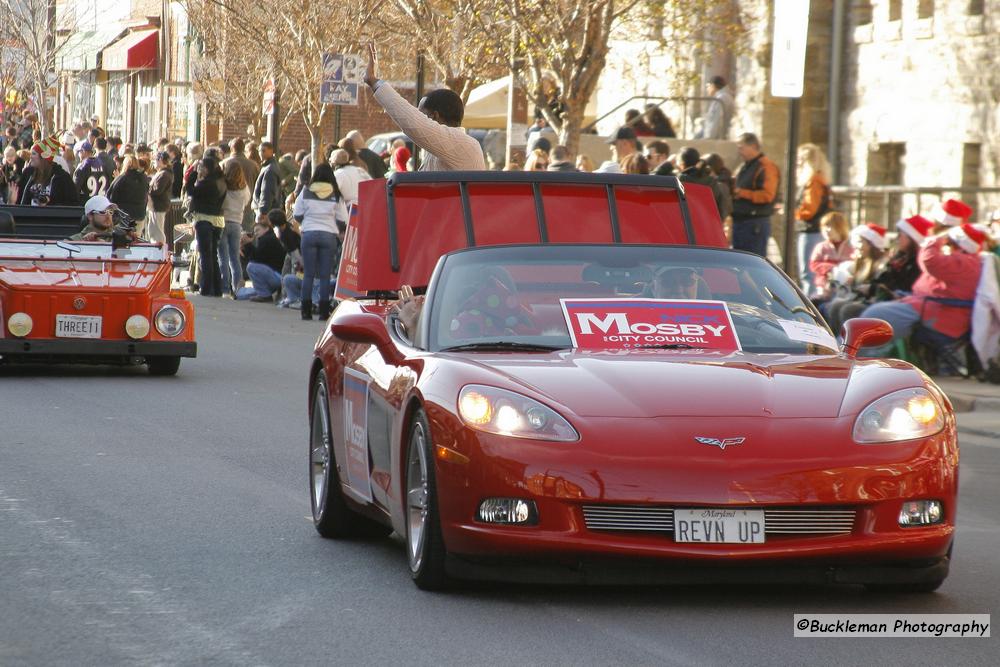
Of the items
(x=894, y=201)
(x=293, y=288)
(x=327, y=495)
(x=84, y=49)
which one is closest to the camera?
(x=327, y=495)

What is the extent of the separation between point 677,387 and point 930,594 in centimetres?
121

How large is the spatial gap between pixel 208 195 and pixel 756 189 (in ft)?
30.4

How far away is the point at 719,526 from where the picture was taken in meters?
6.11

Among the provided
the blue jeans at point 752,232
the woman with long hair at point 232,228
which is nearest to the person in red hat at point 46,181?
the woman with long hair at point 232,228

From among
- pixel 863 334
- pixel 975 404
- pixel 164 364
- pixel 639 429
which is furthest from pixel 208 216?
pixel 639 429

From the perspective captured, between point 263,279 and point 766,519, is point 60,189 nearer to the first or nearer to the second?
point 263,279

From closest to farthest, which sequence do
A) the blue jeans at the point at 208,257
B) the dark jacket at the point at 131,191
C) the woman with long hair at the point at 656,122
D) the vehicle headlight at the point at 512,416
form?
1. the vehicle headlight at the point at 512,416
2. the blue jeans at the point at 208,257
3. the dark jacket at the point at 131,191
4. the woman with long hair at the point at 656,122

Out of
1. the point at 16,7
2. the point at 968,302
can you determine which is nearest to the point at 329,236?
the point at 968,302

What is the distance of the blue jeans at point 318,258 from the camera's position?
22297 mm

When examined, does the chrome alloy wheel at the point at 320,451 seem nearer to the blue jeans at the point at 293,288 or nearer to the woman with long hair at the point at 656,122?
the blue jeans at the point at 293,288

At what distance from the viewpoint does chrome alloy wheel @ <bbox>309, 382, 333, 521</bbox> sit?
320 inches

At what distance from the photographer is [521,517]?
20.5 feet

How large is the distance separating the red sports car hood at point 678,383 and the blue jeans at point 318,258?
15569 millimetres

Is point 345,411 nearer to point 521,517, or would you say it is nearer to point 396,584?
point 396,584
